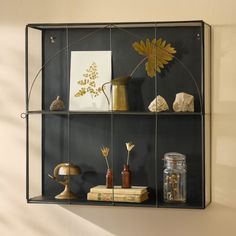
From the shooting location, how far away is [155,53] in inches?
139

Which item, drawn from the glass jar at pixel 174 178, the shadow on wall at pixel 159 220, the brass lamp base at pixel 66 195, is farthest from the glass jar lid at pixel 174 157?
the brass lamp base at pixel 66 195

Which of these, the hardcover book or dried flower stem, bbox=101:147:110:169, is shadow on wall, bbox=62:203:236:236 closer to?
the hardcover book

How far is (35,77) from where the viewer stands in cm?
377

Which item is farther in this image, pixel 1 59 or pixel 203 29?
pixel 1 59

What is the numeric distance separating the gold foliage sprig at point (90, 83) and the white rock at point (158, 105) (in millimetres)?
321

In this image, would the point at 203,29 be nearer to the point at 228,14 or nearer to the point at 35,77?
the point at 228,14

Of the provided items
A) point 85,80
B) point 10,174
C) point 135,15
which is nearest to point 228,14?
point 135,15

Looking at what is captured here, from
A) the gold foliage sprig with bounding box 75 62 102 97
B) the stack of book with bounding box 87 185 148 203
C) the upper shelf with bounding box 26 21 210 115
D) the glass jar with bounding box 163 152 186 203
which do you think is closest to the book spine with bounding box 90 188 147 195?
the stack of book with bounding box 87 185 148 203

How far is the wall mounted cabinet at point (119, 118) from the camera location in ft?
11.5

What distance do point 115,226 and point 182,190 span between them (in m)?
0.47

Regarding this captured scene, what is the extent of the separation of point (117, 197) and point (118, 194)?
16 millimetres

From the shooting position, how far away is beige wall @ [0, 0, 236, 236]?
11.5 ft

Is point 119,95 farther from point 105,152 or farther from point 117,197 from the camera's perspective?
point 117,197

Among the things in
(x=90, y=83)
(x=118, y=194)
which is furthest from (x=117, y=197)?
(x=90, y=83)
